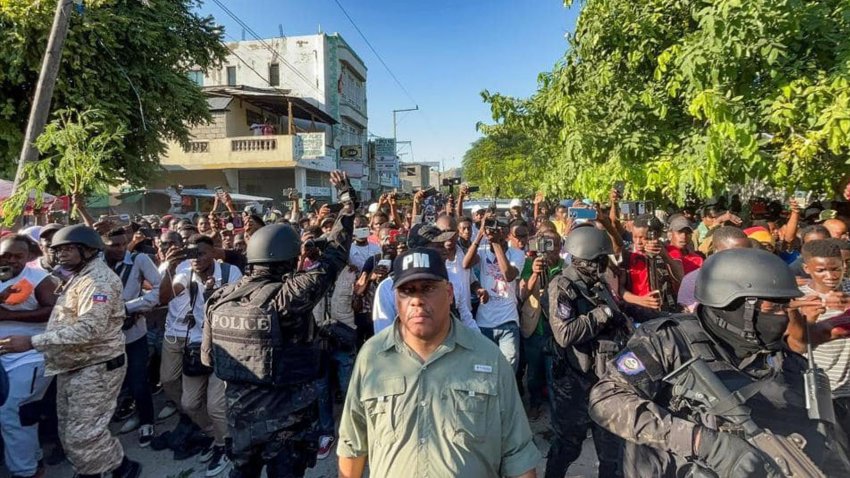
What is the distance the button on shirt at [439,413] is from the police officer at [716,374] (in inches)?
15.1

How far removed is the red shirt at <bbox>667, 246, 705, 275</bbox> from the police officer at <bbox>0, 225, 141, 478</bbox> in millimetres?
4493

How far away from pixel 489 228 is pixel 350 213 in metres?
1.48

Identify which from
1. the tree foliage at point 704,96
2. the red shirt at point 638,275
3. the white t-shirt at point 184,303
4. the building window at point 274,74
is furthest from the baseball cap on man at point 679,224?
the building window at point 274,74

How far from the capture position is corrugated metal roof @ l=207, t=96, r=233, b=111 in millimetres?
20844

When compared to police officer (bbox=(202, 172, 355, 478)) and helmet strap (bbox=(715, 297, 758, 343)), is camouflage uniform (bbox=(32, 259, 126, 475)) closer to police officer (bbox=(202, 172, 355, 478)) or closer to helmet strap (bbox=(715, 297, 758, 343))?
police officer (bbox=(202, 172, 355, 478))

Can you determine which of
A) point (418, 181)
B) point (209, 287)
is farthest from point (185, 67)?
point (418, 181)

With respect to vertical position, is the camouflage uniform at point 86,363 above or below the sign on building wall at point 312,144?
below

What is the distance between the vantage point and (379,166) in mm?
34312

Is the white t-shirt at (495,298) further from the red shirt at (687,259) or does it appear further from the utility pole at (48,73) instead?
the utility pole at (48,73)

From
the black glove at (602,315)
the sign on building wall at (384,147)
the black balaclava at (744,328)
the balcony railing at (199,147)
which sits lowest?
the black glove at (602,315)

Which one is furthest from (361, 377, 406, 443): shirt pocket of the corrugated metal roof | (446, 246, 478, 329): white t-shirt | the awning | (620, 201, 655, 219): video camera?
the corrugated metal roof

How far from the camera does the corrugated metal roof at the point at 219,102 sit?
68.4 ft

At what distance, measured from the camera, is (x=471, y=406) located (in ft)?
5.70

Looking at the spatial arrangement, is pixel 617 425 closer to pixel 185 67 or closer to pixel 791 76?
pixel 791 76
